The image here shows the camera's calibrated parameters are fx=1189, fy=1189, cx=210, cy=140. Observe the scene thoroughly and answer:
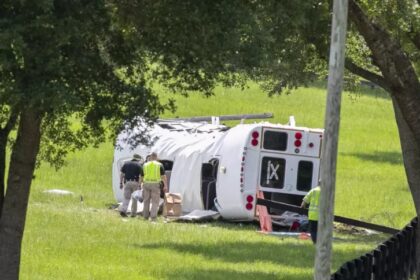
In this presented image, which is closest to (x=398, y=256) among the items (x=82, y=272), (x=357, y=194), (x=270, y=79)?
(x=82, y=272)

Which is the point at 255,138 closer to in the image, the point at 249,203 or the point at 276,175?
the point at 276,175

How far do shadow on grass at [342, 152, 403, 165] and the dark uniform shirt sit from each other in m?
19.4

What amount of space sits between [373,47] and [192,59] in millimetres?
4225

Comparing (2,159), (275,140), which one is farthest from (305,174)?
(2,159)

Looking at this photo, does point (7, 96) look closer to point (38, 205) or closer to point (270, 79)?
point (270, 79)

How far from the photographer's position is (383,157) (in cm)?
4941

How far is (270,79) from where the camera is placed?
908 inches

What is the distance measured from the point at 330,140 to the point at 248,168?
713 inches

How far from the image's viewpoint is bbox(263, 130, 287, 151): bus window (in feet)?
94.4

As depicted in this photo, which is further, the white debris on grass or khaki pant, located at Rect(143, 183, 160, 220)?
the white debris on grass

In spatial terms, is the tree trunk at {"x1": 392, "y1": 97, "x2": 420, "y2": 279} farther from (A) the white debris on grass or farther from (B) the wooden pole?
(A) the white debris on grass

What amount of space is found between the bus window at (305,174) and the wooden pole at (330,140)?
18.6 metres

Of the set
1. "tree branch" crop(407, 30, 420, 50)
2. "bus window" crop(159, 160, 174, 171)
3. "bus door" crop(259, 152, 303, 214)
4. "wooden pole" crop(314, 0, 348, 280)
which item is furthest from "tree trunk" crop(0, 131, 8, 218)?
"bus window" crop(159, 160, 174, 171)

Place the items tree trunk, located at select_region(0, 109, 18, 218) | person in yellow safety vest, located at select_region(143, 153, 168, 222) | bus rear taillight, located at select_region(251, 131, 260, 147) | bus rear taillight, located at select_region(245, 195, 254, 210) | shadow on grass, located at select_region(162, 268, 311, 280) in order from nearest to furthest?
tree trunk, located at select_region(0, 109, 18, 218)
shadow on grass, located at select_region(162, 268, 311, 280)
bus rear taillight, located at select_region(245, 195, 254, 210)
bus rear taillight, located at select_region(251, 131, 260, 147)
person in yellow safety vest, located at select_region(143, 153, 168, 222)
